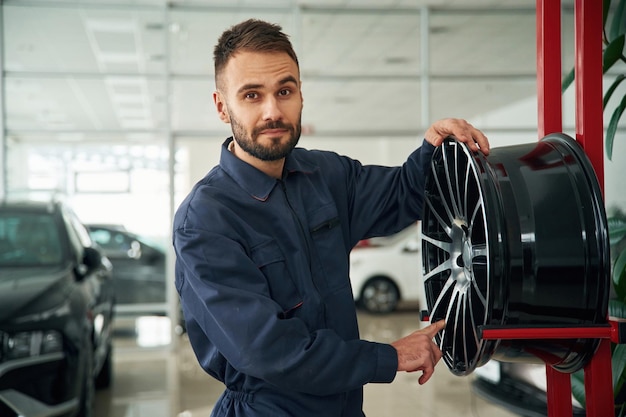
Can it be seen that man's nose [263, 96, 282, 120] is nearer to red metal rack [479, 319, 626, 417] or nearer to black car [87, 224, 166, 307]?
red metal rack [479, 319, 626, 417]

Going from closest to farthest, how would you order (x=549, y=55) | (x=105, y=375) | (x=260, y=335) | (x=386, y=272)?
(x=260, y=335), (x=549, y=55), (x=105, y=375), (x=386, y=272)

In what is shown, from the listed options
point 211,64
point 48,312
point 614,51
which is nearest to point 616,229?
point 614,51

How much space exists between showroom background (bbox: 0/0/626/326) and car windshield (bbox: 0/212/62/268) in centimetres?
294

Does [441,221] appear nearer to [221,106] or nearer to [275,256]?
[275,256]

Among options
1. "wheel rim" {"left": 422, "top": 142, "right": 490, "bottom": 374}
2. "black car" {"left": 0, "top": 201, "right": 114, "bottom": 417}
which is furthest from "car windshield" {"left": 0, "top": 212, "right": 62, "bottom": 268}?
"wheel rim" {"left": 422, "top": 142, "right": 490, "bottom": 374}

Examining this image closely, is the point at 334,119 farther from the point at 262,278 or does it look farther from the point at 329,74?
the point at 262,278

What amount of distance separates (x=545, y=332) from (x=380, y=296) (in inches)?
326

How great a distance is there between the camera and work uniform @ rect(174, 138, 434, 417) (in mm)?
1438

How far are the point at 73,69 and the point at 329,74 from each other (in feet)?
9.46

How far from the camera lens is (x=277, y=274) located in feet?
5.21

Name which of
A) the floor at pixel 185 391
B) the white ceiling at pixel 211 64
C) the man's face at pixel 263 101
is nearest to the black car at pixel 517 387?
the floor at pixel 185 391

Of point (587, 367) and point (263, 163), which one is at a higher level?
point (263, 163)

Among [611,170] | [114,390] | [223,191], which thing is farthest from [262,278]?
[114,390]

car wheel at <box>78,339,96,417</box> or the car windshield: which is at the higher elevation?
the car windshield
